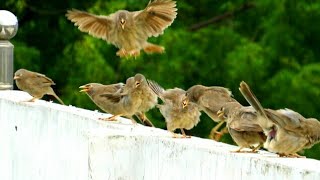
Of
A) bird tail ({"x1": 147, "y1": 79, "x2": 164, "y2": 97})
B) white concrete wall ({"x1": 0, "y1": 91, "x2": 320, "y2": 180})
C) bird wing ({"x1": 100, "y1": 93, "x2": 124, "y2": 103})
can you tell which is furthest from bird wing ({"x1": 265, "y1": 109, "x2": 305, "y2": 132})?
bird wing ({"x1": 100, "y1": 93, "x2": 124, "y2": 103})

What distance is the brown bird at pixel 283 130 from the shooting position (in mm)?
5816

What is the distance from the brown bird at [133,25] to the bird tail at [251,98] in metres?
4.01

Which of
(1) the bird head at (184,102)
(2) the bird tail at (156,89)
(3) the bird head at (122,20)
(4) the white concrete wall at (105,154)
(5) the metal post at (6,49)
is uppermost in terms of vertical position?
(3) the bird head at (122,20)

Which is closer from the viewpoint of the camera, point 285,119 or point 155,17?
point 285,119

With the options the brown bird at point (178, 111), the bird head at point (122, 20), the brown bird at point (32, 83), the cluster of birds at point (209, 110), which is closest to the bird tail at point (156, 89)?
the cluster of birds at point (209, 110)

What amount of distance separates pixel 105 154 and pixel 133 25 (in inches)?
157

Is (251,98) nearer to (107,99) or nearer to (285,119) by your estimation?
(285,119)

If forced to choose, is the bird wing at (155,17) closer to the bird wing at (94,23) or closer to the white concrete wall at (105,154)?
the bird wing at (94,23)

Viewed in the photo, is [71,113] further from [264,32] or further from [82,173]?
[264,32]

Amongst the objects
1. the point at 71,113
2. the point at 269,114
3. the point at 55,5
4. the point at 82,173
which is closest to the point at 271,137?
the point at 269,114

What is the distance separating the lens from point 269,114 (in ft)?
19.1

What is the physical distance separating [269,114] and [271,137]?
0.63ft

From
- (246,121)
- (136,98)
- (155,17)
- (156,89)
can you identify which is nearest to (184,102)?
(136,98)

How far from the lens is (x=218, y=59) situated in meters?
18.8
